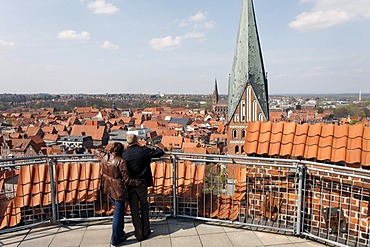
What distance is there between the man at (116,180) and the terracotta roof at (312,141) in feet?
6.44

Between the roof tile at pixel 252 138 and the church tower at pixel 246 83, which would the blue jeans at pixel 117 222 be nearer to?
the roof tile at pixel 252 138

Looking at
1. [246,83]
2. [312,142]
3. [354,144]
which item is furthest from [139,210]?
[246,83]

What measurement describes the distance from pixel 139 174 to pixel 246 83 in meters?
27.6

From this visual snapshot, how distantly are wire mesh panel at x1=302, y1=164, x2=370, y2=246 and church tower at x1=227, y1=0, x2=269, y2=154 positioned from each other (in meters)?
22.3

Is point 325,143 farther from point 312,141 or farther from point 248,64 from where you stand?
point 248,64

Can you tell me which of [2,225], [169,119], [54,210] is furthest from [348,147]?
[169,119]

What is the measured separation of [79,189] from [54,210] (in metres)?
0.48

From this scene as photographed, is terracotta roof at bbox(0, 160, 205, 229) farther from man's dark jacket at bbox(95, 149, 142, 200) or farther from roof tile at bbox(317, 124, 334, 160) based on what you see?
roof tile at bbox(317, 124, 334, 160)

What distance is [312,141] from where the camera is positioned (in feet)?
14.5

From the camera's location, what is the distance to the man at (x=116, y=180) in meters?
3.94

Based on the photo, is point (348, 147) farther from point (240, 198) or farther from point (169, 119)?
point (169, 119)

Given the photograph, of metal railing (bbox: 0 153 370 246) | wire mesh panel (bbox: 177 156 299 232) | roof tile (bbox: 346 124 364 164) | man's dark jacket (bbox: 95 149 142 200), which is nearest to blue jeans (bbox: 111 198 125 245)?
man's dark jacket (bbox: 95 149 142 200)

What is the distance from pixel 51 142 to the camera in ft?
231

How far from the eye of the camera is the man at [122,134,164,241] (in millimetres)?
4027
